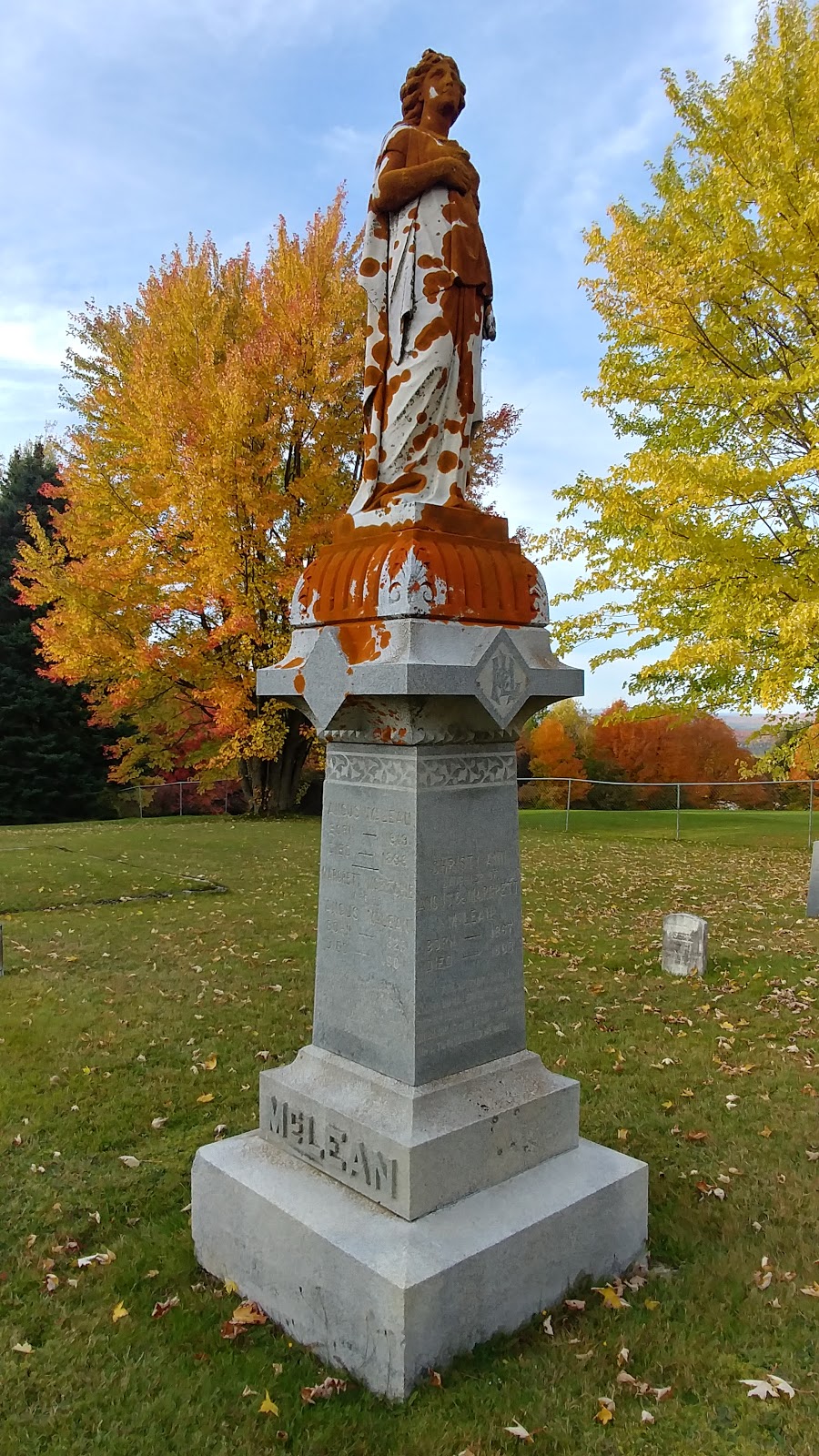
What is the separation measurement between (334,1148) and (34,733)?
2146 cm

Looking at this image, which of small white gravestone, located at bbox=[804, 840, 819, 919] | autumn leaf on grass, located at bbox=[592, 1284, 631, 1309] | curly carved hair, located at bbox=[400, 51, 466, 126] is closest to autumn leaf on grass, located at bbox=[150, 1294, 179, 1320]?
autumn leaf on grass, located at bbox=[592, 1284, 631, 1309]

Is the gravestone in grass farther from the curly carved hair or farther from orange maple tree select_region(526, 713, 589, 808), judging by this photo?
orange maple tree select_region(526, 713, 589, 808)

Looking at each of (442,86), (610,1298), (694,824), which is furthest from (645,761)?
(442,86)

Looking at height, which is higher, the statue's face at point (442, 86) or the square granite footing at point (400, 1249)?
the statue's face at point (442, 86)

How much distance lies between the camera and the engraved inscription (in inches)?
119

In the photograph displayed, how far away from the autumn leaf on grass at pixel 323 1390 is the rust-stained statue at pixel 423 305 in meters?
2.95

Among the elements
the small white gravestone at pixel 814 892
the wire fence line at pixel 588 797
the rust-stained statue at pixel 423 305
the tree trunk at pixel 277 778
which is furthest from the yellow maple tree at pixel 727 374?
the wire fence line at pixel 588 797

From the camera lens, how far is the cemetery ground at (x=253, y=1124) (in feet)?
8.64

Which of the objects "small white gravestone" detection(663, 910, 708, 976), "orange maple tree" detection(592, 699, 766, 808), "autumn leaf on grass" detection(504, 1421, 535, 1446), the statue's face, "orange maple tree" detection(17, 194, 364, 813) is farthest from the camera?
"orange maple tree" detection(592, 699, 766, 808)

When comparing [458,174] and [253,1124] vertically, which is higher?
[458,174]

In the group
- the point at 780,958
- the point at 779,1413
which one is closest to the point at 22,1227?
the point at 779,1413

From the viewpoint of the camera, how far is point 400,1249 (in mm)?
2791

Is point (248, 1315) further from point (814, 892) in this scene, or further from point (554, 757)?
point (554, 757)

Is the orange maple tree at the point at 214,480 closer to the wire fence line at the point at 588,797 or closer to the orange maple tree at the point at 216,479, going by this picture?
the orange maple tree at the point at 216,479
